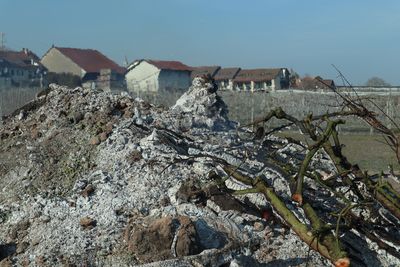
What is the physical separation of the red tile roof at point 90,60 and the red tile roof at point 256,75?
9.68m

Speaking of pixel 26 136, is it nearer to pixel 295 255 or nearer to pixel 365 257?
pixel 295 255

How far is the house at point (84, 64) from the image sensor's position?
49.6 metres

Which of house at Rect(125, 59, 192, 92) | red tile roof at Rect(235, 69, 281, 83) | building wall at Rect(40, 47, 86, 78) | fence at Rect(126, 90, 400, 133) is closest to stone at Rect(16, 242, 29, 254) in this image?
fence at Rect(126, 90, 400, 133)

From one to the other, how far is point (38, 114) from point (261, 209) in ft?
9.43

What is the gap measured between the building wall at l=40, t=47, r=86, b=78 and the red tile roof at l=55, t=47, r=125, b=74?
33 cm

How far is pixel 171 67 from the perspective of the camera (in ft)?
160

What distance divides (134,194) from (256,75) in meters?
46.1

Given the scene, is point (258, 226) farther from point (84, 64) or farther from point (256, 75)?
point (84, 64)

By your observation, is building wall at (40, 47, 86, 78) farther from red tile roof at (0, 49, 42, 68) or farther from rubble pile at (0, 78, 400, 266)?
rubble pile at (0, 78, 400, 266)

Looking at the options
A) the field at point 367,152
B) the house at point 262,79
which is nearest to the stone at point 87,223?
the field at point 367,152

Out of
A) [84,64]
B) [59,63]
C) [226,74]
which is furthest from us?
[226,74]

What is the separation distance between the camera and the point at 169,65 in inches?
1930

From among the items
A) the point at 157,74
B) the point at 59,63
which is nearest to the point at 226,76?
the point at 157,74

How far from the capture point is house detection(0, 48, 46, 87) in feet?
151
